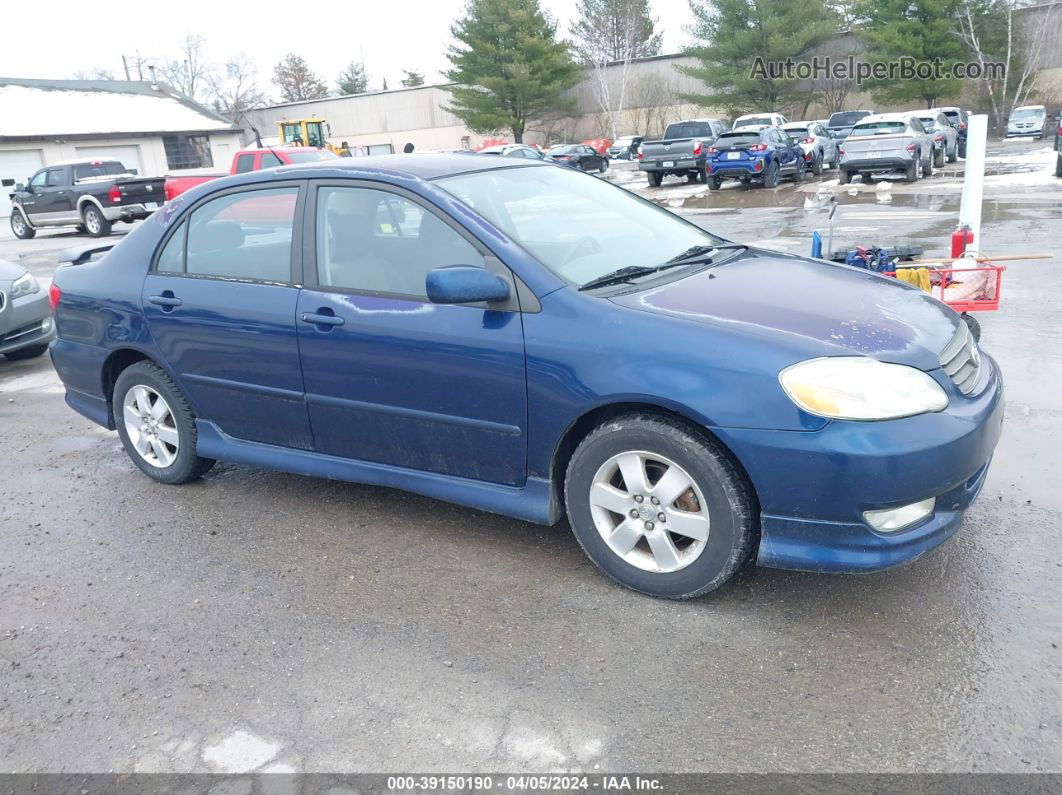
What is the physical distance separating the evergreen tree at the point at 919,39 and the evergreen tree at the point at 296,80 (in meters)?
52.1

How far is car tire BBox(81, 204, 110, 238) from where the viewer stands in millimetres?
21703

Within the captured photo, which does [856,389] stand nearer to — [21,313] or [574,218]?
[574,218]

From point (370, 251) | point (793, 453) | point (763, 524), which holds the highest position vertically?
point (370, 251)

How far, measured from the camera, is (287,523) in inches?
173

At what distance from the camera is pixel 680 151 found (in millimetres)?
24906

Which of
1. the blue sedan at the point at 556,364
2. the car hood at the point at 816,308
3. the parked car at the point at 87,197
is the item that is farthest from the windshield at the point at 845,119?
the car hood at the point at 816,308

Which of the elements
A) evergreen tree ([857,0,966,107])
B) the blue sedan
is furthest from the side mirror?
evergreen tree ([857,0,966,107])

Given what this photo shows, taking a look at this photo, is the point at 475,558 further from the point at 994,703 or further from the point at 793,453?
the point at 994,703

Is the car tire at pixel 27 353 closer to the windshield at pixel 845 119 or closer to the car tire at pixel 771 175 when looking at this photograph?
the car tire at pixel 771 175

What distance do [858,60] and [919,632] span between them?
5116 cm

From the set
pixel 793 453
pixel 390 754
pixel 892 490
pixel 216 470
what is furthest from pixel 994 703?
pixel 216 470

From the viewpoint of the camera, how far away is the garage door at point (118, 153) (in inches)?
1566

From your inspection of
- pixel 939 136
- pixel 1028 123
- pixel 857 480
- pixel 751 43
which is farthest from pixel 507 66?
pixel 857 480

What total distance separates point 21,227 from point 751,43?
35.8m
